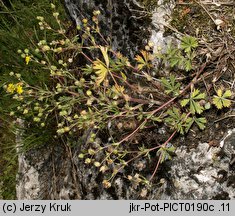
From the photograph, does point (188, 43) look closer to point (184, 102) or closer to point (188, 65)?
point (188, 65)

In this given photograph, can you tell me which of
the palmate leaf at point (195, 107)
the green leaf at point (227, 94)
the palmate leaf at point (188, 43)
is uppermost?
the palmate leaf at point (188, 43)

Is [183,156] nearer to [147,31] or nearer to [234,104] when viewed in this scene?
[234,104]

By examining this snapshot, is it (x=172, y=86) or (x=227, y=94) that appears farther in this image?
(x=172, y=86)

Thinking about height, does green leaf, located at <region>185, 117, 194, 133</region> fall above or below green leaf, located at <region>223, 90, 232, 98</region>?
below

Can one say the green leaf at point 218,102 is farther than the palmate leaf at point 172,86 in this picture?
No

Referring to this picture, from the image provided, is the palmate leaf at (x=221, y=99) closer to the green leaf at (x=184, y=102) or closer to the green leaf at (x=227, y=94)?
the green leaf at (x=227, y=94)

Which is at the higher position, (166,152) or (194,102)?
(194,102)

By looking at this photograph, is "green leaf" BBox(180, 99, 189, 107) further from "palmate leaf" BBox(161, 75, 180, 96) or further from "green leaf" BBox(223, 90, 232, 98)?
"green leaf" BBox(223, 90, 232, 98)

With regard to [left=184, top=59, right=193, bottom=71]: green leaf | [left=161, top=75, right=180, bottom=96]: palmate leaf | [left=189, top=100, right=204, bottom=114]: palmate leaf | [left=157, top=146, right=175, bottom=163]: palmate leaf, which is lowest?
[left=157, top=146, right=175, bottom=163]: palmate leaf

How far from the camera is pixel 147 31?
2.88m

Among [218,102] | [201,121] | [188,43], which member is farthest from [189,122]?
[188,43]

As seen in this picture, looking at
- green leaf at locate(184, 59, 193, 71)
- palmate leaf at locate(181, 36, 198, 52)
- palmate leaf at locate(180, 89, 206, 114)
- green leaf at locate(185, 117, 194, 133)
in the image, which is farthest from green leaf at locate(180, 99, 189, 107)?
palmate leaf at locate(181, 36, 198, 52)

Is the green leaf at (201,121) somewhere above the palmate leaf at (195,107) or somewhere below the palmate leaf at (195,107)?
below

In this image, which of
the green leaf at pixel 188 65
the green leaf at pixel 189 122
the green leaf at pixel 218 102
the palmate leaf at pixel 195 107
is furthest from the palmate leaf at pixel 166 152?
the green leaf at pixel 188 65
